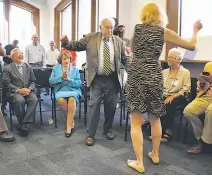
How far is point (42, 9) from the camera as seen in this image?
8539mm

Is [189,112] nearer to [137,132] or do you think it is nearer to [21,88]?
[137,132]

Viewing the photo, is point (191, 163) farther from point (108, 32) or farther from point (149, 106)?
point (108, 32)

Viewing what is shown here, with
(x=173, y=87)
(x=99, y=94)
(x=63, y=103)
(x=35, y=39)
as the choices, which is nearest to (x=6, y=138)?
(x=63, y=103)

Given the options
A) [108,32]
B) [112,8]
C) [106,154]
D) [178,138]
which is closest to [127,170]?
[106,154]

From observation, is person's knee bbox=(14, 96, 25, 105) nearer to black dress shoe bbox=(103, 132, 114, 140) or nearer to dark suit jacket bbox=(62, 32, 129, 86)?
dark suit jacket bbox=(62, 32, 129, 86)

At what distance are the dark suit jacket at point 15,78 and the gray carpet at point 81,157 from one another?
0.63 meters

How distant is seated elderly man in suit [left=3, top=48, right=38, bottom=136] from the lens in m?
2.99

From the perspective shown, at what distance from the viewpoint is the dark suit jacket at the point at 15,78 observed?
3.11 m

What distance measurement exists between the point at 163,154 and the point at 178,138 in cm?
55

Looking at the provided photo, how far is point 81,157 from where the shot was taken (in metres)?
2.29

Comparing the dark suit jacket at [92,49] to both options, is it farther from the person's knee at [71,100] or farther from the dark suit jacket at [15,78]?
the dark suit jacket at [15,78]

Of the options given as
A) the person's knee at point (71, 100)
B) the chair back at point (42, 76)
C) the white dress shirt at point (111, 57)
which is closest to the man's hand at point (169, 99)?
the white dress shirt at point (111, 57)

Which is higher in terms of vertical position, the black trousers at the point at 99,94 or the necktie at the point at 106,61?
the necktie at the point at 106,61

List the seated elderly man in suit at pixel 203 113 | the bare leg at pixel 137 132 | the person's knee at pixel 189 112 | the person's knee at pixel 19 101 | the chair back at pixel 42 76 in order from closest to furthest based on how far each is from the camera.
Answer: the bare leg at pixel 137 132 → the seated elderly man in suit at pixel 203 113 → the person's knee at pixel 189 112 → the person's knee at pixel 19 101 → the chair back at pixel 42 76
